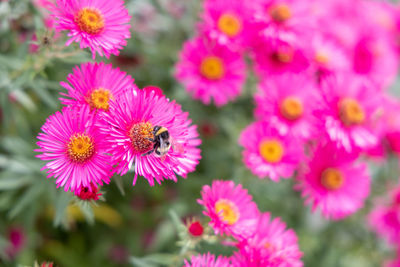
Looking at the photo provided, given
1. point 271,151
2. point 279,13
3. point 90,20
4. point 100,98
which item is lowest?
point 100,98

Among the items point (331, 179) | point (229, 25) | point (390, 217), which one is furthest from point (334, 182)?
point (229, 25)

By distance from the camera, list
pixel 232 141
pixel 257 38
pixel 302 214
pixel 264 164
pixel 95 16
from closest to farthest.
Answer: pixel 95 16 → pixel 264 164 → pixel 257 38 → pixel 232 141 → pixel 302 214

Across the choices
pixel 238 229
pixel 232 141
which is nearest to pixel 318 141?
pixel 232 141

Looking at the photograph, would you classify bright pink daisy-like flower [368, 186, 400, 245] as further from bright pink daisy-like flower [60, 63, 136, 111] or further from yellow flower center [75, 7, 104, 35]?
yellow flower center [75, 7, 104, 35]

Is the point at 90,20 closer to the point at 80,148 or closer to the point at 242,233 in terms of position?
the point at 80,148

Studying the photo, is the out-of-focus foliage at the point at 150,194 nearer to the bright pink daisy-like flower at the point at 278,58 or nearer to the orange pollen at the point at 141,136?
the bright pink daisy-like flower at the point at 278,58

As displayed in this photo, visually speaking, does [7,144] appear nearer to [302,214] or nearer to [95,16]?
[95,16]

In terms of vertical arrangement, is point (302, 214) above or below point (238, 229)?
above
